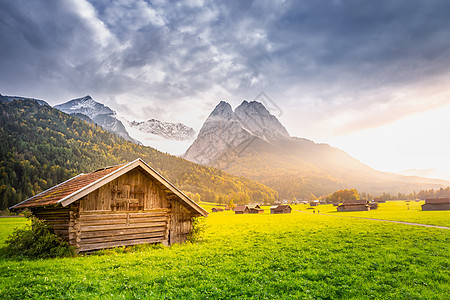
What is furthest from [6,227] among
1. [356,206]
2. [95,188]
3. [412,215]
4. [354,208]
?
[356,206]

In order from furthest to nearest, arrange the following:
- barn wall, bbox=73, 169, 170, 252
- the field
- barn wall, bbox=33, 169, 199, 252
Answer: barn wall, bbox=73, 169, 170, 252, barn wall, bbox=33, 169, 199, 252, the field

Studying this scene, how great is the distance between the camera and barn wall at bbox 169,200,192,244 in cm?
2164

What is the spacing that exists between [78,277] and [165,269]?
168 inches

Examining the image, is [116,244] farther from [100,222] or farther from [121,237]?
[100,222]

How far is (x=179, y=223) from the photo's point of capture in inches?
871

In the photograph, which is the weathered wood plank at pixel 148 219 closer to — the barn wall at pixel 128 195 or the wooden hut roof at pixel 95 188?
the barn wall at pixel 128 195

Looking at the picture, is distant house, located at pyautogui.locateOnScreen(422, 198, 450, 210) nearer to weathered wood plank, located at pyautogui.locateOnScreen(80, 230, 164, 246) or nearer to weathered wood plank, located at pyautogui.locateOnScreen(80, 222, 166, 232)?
weathered wood plank, located at pyautogui.locateOnScreen(80, 222, 166, 232)

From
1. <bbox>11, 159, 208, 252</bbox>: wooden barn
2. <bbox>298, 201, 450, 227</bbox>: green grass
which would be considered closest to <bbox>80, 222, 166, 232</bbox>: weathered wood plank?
<bbox>11, 159, 208, 252</bbox>: wooden barn

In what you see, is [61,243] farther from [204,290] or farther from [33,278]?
[204,290]

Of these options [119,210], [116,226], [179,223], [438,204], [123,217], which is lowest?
[438,204]

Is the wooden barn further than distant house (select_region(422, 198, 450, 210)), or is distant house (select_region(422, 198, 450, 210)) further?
distant house (select_region(422, 198, 450, 210))

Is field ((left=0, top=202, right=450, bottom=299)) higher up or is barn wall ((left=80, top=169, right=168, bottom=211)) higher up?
barn wall ((left=80, top=169, right=168, bottom=211))

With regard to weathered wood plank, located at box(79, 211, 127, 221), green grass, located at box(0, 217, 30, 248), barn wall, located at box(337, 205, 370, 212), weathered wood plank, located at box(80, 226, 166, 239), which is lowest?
barn wall, located at box(337, 205, 370, 212)

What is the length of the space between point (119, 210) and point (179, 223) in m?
5.57
